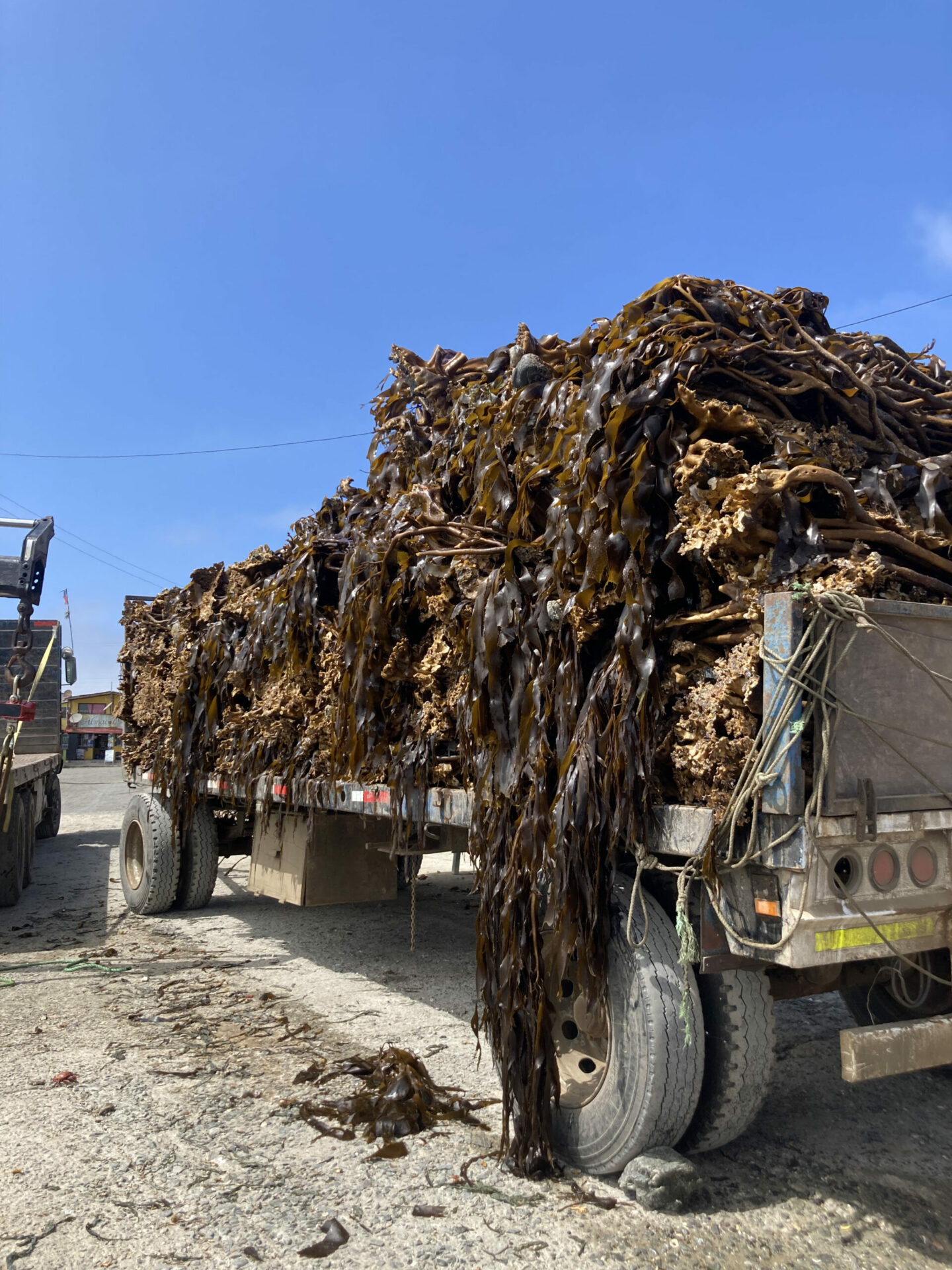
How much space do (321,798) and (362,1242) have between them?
2718 mm

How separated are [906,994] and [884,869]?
1004mm

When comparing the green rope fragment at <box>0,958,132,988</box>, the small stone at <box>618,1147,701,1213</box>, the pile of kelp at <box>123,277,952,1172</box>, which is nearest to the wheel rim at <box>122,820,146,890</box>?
the green rope fragment at <box>0,958,132,988</box>

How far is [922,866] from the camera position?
3000mm

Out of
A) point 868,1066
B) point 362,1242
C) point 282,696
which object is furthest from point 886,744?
point 282,696

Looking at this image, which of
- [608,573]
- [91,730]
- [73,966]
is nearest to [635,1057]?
[608,573]

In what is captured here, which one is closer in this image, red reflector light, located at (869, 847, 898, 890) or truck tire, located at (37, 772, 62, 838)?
red reflector light, located at (869, 847, 898, 890)

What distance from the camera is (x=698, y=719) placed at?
2965 mm

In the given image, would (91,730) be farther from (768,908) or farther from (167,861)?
(768,908)

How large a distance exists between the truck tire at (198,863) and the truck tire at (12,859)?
1.56 meters

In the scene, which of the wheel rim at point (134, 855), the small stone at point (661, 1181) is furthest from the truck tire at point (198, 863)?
the small stone at point (661, 1181)

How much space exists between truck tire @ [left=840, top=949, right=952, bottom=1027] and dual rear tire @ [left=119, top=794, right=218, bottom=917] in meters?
Result: 5.38

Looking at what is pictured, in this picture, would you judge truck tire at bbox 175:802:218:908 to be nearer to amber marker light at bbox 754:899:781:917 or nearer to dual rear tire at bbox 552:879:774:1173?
dual rear tire at bbox 552:879:774:1173

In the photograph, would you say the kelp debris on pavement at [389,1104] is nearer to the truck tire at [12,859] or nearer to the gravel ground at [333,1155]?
the gravel ground at [333,1155]

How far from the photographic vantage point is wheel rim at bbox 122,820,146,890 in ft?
28.5
